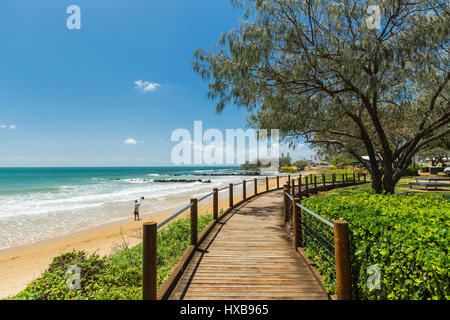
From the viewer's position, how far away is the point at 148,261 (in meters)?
2.88

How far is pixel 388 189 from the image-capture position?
9641 mm

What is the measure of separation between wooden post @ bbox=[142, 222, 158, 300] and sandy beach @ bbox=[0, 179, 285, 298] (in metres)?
4.67

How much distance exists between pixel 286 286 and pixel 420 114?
8.96m

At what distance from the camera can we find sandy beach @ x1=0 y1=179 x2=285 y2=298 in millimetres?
7367

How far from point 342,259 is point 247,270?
6.28ft

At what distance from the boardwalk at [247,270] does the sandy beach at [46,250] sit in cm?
405

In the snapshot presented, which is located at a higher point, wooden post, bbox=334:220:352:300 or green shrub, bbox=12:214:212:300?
wooden post, bbox=334:220:352:300

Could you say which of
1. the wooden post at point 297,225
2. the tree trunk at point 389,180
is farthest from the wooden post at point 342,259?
the tree trunk at point 389,180
